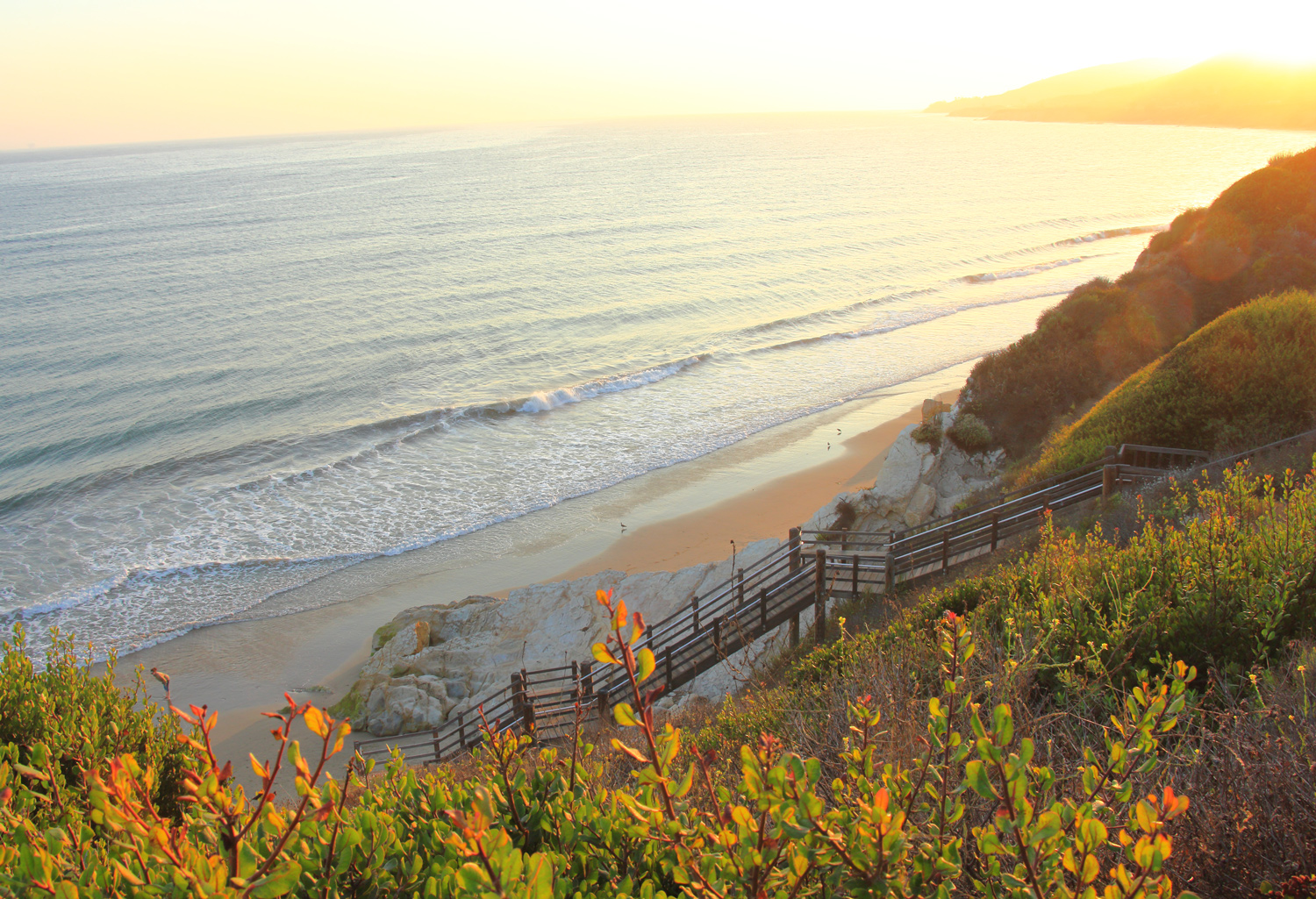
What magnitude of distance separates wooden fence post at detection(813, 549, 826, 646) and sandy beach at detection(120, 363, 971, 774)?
27.3 ft

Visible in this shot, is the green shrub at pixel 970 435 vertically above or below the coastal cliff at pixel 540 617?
above

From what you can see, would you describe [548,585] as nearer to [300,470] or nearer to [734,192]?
[300,470]

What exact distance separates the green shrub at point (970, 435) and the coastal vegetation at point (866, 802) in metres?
12.9

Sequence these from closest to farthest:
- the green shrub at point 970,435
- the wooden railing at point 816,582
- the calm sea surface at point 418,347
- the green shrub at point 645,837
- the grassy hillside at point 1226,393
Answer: the green shrub at point 645,837 < the wooden railing at point 816,582 < the grassy hillside at point 1226,393 < the green shrub at point 970,435 < the calm sea surface at point 418,347

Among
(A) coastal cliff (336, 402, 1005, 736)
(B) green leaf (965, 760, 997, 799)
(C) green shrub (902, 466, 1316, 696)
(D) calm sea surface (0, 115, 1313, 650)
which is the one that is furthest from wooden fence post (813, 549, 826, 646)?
(D) calm sea surface (0, 115, 1313, 650)

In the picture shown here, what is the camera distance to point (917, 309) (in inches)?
1791

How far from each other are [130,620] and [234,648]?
354 centimetres

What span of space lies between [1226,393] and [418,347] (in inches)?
1389

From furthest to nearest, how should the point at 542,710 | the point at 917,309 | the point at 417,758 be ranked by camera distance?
the point at 917,309 → the point at 417,758 → the point at 542,710

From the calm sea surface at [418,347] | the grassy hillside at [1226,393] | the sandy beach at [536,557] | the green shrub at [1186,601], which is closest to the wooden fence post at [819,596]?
the green shrub at [1186,601]

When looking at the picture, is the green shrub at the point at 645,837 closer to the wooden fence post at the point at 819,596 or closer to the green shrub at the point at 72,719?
the green shrub at the point at 72,719

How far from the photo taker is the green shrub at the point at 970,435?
65.0ft

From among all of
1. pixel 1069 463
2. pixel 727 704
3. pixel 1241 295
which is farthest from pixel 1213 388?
pixel 727 704

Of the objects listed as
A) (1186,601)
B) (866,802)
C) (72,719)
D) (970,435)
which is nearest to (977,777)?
(866,802)
